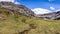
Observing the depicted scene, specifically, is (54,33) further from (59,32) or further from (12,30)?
(12,30)

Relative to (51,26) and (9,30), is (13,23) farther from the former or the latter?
(51,26)

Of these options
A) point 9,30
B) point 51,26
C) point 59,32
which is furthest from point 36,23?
point 9,30

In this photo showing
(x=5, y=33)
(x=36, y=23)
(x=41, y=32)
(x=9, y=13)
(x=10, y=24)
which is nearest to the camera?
(x=5, y=33)

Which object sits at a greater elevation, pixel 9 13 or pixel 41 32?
pixel 9 13

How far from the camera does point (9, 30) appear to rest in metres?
37.9

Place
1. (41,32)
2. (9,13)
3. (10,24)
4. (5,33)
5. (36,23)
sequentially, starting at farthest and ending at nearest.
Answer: (9,13), (36,23), (10,24), (41,32), (5,33)

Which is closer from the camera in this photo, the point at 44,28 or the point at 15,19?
the point at 44,28

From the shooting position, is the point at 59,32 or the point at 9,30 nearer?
the point at 9,30

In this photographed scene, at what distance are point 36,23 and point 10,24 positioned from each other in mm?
7691

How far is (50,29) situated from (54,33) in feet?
5.32

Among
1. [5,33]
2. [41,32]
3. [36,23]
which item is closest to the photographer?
[5,33]

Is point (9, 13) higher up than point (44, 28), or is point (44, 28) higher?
point (9, 13)

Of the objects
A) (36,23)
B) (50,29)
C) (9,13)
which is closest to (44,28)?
(50,29)

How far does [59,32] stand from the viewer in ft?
135
